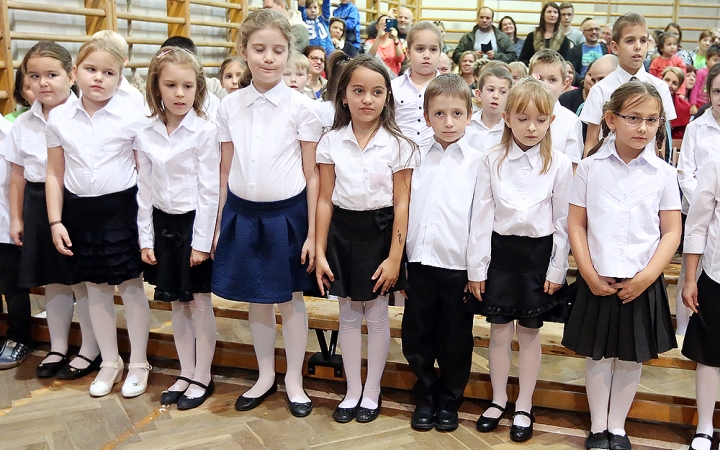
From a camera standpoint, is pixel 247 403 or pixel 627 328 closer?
pixel 627 328

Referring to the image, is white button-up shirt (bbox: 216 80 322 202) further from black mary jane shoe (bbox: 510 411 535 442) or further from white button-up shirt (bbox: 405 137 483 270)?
black mary jane shoe (bbox: 510 411 535 442)

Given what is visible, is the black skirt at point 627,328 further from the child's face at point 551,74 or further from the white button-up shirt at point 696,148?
the child's face at point 551,74

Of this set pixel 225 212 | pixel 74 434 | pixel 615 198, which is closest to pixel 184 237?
pixel 225 212

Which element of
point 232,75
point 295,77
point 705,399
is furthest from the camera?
point 232,75

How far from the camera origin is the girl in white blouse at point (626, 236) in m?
1.95

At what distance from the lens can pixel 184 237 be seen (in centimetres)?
232

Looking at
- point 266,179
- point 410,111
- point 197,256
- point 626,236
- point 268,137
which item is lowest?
point 197,256

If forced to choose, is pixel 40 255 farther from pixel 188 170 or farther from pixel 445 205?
pixel 445 205

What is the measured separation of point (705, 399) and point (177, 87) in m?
1.99

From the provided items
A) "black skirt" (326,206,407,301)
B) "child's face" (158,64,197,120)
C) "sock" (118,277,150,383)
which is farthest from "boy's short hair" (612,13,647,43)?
"sock" (118,277,150,383)

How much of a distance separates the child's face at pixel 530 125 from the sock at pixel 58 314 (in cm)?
190

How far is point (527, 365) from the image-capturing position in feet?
7.11

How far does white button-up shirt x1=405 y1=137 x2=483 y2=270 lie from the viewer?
2.11 metres

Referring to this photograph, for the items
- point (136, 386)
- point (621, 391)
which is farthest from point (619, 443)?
point (136, 386)
